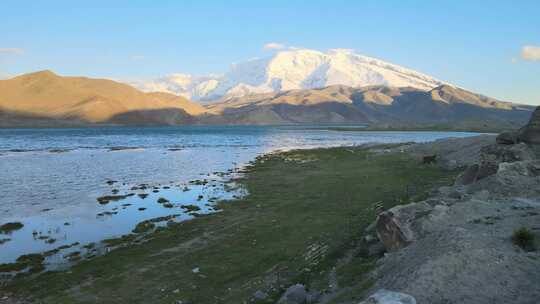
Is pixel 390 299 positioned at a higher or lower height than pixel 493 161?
lower

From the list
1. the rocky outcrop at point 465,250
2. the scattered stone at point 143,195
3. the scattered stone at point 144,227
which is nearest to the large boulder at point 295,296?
the rocky outcrop at point 465,250

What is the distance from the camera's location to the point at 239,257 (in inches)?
798

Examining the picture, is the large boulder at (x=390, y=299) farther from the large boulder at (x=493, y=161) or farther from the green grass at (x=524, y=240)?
the large boulder at (x=493, y=161)

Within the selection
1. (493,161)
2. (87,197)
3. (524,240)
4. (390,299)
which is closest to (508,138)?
(493,161)

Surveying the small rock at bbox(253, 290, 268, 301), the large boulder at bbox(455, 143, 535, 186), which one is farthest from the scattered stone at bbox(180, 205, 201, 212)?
the large boulder at bbox(455, 143, 535, 186)

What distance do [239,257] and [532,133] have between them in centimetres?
3128

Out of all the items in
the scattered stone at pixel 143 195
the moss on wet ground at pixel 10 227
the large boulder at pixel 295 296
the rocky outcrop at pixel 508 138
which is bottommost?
the moss on wet ground at pixel 10 227

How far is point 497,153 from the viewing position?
119 feet

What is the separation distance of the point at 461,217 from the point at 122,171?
49416 mm

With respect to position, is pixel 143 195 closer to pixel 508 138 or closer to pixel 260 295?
pixel 260 295

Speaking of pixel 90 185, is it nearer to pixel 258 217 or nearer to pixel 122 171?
pixel 122 171

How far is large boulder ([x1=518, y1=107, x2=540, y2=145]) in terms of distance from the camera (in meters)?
37.1

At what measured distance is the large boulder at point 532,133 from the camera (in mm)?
37125

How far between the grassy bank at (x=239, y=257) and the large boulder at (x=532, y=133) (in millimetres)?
11301
